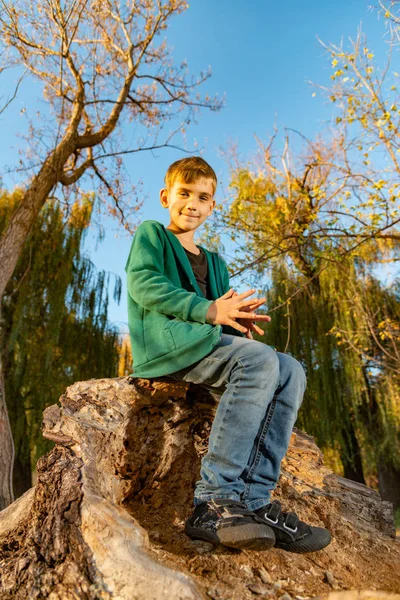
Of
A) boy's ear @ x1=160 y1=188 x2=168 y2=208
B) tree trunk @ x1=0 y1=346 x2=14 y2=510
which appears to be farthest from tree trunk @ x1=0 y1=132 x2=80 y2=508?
boy's ear @ x1=160 y1=188 x2=168 y2=208

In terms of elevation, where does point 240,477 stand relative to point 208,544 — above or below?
above

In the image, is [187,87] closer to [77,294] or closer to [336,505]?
[77,294]

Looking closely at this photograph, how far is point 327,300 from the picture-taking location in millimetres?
6762

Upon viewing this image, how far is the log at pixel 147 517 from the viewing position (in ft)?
3.71

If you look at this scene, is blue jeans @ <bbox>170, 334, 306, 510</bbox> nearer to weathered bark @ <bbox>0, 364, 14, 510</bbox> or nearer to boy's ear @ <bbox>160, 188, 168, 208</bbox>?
boy's ear @ <bbox>160, 188, 168, 208</bbox>

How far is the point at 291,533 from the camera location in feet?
4.68

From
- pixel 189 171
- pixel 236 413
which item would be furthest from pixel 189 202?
pixel 236 413

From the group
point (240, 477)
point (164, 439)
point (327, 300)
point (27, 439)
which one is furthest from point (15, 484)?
point (240, 477)

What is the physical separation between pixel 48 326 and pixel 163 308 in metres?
5.09

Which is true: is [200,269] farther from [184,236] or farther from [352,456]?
[352,456]

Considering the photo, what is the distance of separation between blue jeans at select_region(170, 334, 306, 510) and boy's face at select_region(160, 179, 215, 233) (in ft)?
1.99

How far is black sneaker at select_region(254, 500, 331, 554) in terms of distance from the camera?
4.66 ft

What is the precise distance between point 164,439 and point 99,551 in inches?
29.2

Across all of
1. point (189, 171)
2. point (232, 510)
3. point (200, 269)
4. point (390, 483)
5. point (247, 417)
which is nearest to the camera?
point (232, 510)
